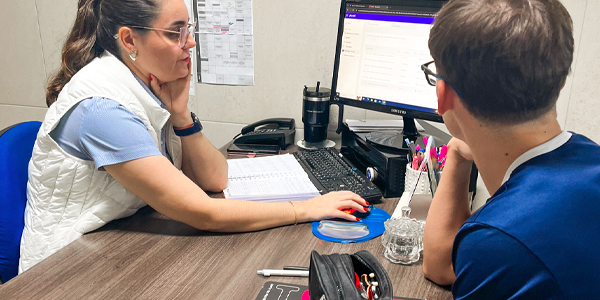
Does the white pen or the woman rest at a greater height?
the woman

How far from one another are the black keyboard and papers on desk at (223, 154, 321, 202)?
0.03m

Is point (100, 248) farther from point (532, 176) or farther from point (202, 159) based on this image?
point (532, 176)

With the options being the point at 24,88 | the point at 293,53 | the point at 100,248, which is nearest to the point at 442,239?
the point at 100,248

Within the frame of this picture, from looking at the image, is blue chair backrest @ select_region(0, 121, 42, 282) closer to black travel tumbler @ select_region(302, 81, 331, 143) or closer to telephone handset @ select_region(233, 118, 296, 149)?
telephone handset @ select_region(233, 118, 296, 149)

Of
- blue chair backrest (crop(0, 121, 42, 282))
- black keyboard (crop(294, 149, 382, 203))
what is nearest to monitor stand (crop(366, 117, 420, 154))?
black keyboard (crop(294, 149, 382, 203))

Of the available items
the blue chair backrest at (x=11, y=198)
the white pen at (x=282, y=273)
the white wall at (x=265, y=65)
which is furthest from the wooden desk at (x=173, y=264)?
the white wall at (x=265, y=65)

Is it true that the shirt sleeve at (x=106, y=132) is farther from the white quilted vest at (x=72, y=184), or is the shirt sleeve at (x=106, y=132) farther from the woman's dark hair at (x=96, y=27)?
the woman's dark hair at (x=96, y=27)

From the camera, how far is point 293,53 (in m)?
1.98

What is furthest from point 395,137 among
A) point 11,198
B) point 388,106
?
point 11,198

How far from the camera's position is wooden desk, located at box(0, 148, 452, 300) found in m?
0.88

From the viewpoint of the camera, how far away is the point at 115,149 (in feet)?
3.46

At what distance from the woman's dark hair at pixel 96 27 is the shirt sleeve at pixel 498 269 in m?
0.99

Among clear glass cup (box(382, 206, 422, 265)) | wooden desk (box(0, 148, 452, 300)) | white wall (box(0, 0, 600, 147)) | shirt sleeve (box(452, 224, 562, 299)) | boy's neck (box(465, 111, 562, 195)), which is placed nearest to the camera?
shirt sleeve (box(452, 224, 562, 299))

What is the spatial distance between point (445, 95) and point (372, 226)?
0.50 m
